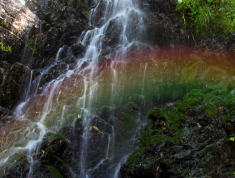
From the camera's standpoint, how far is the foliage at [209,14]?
10906 millimetres

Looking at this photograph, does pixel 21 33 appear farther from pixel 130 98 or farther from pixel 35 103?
pixel 130 98

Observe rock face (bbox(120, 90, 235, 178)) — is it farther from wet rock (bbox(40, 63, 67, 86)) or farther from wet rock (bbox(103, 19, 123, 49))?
wet rock (bbox(40, 63, 67, 86))

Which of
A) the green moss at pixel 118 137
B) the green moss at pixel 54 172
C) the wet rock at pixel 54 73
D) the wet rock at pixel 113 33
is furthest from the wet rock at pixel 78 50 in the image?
the green moss at pixel 54 172

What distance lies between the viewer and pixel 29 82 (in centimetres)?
1241

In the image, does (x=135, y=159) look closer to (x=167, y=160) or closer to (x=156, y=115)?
(x=167, y=160)

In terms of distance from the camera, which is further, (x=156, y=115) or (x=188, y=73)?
(x=188, y=73)

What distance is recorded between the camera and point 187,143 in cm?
512

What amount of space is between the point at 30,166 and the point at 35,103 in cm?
562

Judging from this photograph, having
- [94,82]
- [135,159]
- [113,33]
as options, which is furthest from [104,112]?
[113,33]

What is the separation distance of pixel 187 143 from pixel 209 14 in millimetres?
9869

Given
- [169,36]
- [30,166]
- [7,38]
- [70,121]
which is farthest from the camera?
[7,38]

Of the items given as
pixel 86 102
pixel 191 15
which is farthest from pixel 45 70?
pixel 191 15

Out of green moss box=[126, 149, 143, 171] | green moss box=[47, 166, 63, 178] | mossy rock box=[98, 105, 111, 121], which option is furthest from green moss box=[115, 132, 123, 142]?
green moss box=[47, 166, 63, 178]

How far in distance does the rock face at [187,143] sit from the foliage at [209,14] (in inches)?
278
